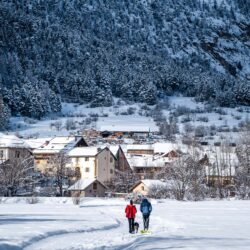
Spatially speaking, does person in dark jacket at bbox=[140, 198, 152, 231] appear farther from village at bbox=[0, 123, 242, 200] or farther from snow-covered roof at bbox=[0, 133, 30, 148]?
snow-covered roof at bbox=[0, 133, 30, 148]

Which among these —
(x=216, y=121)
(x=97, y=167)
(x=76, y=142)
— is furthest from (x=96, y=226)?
(x=216, y=121)

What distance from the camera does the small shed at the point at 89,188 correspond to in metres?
71.8

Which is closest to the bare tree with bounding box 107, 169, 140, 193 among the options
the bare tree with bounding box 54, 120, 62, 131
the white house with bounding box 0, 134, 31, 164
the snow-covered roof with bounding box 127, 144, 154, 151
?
the white house with bounding box 0, 134, 31, 164

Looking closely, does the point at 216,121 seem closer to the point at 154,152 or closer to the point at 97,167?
the point at 154,152

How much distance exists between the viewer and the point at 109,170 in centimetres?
8675

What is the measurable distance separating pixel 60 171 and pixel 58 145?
21.0 m

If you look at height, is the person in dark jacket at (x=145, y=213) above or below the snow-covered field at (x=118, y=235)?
above

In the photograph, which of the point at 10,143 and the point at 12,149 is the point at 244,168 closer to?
the point at 12,149

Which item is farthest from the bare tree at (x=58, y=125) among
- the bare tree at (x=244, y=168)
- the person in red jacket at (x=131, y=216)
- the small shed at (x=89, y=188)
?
the person in red jacket at (x=131, y=216)

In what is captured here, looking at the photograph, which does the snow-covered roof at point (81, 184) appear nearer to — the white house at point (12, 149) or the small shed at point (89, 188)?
the small shed at point (89, 188)

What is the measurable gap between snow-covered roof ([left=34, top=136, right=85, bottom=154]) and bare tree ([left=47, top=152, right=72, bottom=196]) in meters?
6.92

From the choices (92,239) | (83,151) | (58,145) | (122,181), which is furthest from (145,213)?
(58,145)

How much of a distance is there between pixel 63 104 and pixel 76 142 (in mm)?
83603

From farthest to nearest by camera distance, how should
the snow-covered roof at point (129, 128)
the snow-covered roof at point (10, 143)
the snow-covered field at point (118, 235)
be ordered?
the snow-covered roof at point (129, 128), the snow-covered roof at point (10, 143), the snow-covered field at point (118, 235)
